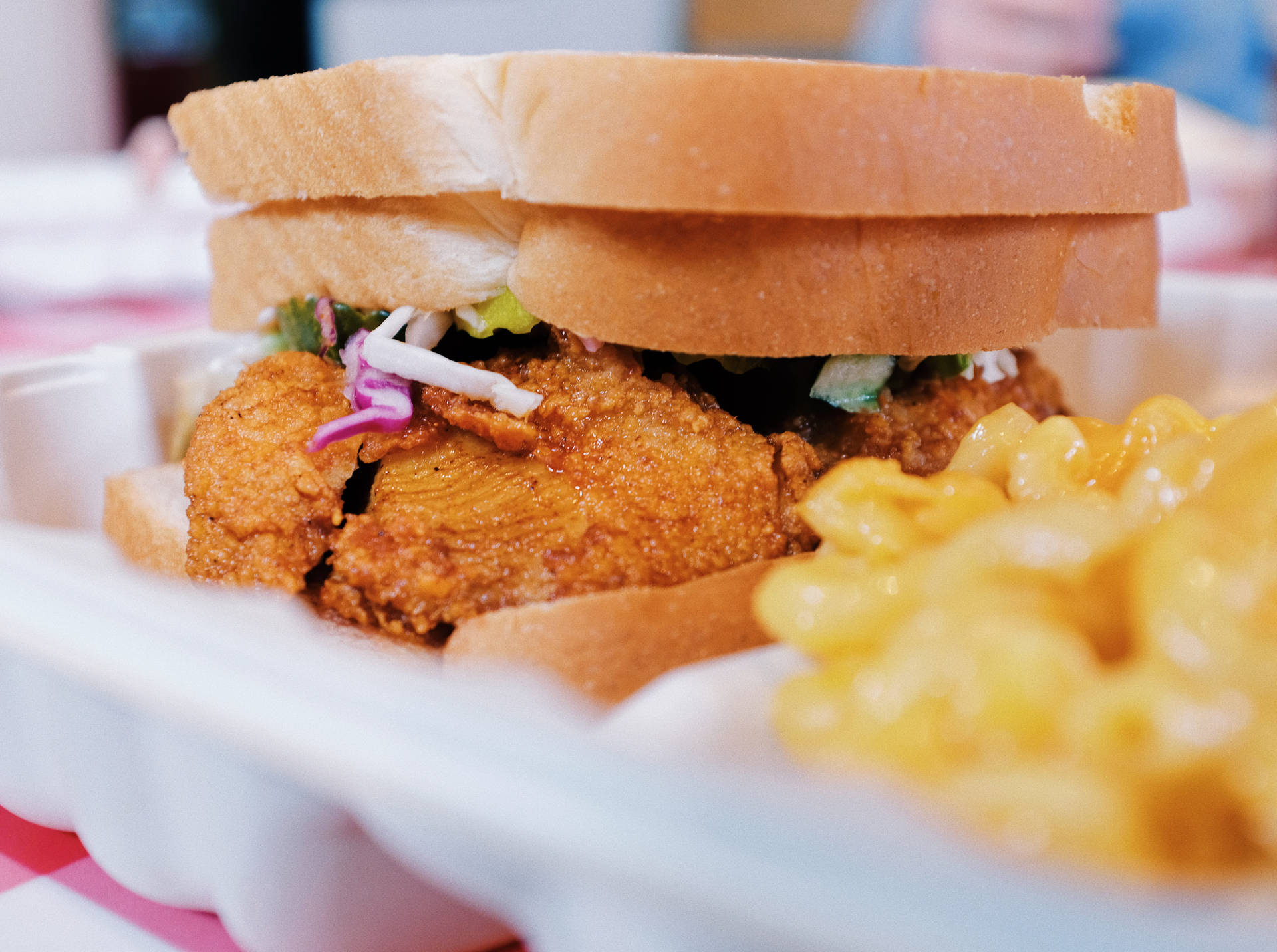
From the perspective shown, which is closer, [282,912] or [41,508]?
[282,912]

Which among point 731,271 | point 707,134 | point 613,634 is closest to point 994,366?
point 731,271

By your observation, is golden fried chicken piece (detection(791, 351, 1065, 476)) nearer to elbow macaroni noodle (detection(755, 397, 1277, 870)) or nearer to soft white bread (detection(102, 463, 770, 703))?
soft white bread (detection(102, 463, 770, 703))

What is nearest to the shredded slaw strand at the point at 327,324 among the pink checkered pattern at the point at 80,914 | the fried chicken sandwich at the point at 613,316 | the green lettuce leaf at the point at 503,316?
the fried chicken sandwich at the point at 613,316

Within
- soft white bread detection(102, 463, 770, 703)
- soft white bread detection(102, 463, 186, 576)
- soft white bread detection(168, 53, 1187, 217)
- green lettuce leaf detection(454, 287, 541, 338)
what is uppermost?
soft white bread detection(168, 53, 1187, 217)

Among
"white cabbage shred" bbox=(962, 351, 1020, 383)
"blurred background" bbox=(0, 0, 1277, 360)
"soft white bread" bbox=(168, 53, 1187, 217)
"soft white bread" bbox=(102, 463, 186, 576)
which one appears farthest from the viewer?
"blurred background" bbox=(0, 0, 1277, 360)

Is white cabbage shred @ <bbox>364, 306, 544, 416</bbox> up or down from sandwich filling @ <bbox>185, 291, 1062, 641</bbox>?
up

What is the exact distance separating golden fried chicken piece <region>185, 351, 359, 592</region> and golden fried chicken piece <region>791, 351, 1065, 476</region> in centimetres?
54

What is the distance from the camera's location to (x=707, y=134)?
1.01 metres

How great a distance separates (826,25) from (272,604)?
28.9ft

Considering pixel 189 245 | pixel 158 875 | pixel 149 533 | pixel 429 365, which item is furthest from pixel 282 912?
pixel 189 245

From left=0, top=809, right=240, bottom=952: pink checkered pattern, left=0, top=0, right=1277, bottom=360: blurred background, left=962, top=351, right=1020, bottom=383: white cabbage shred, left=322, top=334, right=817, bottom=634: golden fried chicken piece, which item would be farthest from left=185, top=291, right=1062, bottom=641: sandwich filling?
left=0, top=0, right=1277, bottom=360: blurred background

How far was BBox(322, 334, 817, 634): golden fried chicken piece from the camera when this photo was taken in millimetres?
Answer: 1054

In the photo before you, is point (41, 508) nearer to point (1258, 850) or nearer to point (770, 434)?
point (770, 434)

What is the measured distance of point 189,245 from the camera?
4.04 meters
